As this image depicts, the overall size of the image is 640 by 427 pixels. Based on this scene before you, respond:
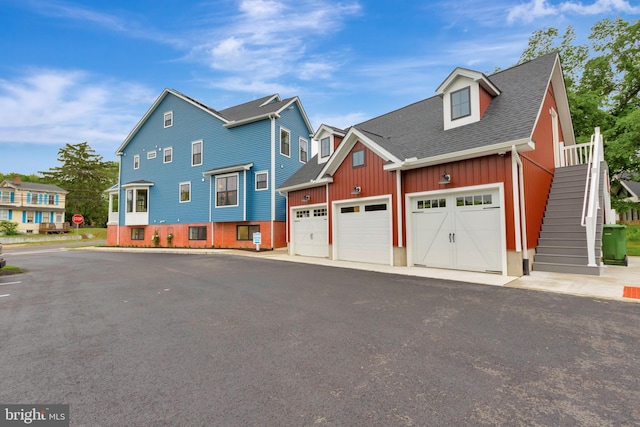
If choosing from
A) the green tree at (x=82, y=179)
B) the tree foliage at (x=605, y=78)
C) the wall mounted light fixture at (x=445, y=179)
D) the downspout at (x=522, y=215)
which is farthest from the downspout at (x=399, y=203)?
the green tree at (x=82, y=179)

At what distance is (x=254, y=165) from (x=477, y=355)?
662 inches

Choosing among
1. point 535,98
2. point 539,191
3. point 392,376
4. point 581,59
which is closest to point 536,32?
point 581,59

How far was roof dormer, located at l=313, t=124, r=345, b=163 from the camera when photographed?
13977mm

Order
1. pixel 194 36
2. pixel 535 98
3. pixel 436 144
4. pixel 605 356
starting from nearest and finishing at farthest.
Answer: pixel 605 356 → pixel 535 98 → pixel 436 144 → pixel 194 36

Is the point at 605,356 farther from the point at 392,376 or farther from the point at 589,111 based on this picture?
the point at 589,111

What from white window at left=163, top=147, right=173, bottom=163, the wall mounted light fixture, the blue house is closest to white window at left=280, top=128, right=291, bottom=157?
the blue house

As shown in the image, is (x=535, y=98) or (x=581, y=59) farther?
(x=581, y=59)

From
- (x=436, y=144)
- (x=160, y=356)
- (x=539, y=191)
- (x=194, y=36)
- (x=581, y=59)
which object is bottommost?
(x=160, y=356)

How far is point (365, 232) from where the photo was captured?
1123cm

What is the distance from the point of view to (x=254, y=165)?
18094 millimetres

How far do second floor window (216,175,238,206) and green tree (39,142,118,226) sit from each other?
40748mm

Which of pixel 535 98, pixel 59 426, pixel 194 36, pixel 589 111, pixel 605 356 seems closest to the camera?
pixel 59 426

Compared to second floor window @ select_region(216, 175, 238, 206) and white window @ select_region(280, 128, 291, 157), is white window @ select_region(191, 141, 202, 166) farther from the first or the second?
white window @ select_region(280, 128, 291, 157)

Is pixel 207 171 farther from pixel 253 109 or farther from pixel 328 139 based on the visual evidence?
pixel 328 139
